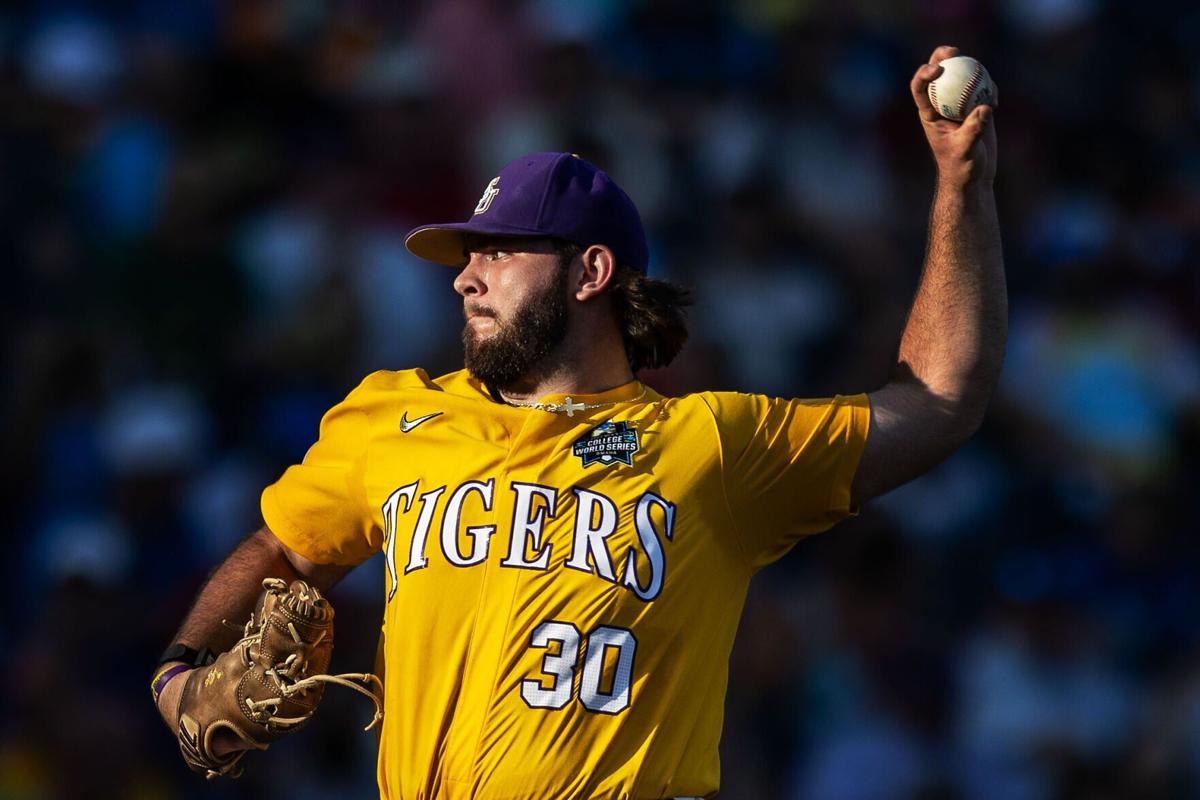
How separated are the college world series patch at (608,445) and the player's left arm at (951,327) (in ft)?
1.67

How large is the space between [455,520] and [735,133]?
542 cm

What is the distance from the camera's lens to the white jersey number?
3.70 m

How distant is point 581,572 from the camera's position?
3.78 metres

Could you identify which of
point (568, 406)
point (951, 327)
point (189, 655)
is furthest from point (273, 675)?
point (951, 327)

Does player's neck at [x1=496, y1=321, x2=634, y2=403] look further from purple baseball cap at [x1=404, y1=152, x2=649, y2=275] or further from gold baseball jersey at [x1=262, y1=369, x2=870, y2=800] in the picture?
purple baseball cap at [x1=404, y1=152, x2=649, y2=275]

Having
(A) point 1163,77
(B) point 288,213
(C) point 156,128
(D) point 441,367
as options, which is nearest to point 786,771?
(D) point 441,367

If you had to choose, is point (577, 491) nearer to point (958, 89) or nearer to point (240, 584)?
point (240, 584)

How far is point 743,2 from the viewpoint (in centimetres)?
968

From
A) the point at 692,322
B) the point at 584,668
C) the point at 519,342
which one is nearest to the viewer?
the point at 584,668

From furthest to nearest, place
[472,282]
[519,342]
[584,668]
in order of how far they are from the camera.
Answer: [472,282] < [519,342] < [584,668]

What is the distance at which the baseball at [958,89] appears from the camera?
3922mm

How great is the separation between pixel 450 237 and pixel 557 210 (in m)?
0.34

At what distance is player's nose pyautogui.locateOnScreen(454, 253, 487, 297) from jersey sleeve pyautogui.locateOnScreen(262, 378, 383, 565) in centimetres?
33

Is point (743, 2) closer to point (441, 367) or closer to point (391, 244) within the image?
point (391, 244)
